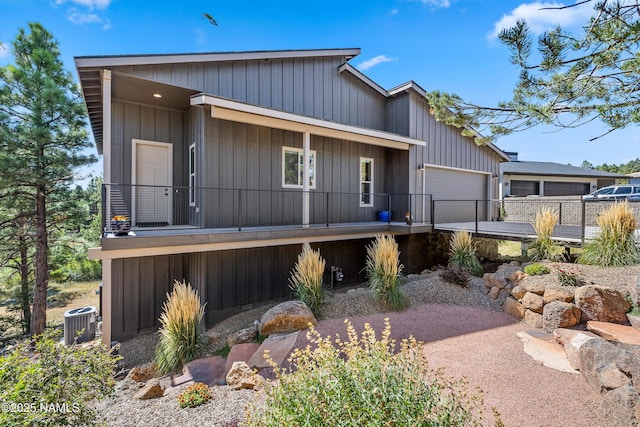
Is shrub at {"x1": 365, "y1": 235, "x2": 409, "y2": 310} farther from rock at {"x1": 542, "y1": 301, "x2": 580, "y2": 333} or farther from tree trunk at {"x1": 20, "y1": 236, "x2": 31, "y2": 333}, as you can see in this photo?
tree trunk at {"x1": 20, "y1": 236, "x2": 31, "y2": 333}

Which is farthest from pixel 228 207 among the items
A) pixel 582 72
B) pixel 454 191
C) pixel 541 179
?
pixel 541 179

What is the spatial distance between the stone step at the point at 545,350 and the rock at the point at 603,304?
32.0 inches

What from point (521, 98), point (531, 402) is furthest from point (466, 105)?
point (531, 402)

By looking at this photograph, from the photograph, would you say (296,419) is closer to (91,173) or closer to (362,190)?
(362,190)

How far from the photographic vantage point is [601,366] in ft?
11.2

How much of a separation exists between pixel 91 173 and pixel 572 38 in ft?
45.7

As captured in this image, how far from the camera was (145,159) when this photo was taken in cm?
825

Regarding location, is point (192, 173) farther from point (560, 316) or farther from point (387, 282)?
point (560, 316)

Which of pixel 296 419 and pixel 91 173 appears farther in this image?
pixel 91 173

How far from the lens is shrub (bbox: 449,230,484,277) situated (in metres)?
8.27

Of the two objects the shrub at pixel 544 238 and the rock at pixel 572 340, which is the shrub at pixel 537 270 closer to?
the shrub at pixel 544 238

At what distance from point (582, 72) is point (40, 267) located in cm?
1402

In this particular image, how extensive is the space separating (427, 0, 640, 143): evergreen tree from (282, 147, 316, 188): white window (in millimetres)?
6153

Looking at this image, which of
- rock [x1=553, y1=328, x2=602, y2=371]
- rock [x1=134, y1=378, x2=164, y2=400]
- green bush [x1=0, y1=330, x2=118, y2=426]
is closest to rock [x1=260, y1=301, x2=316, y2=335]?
rock [x1=134, y1=378, x2=164, y2=400]
